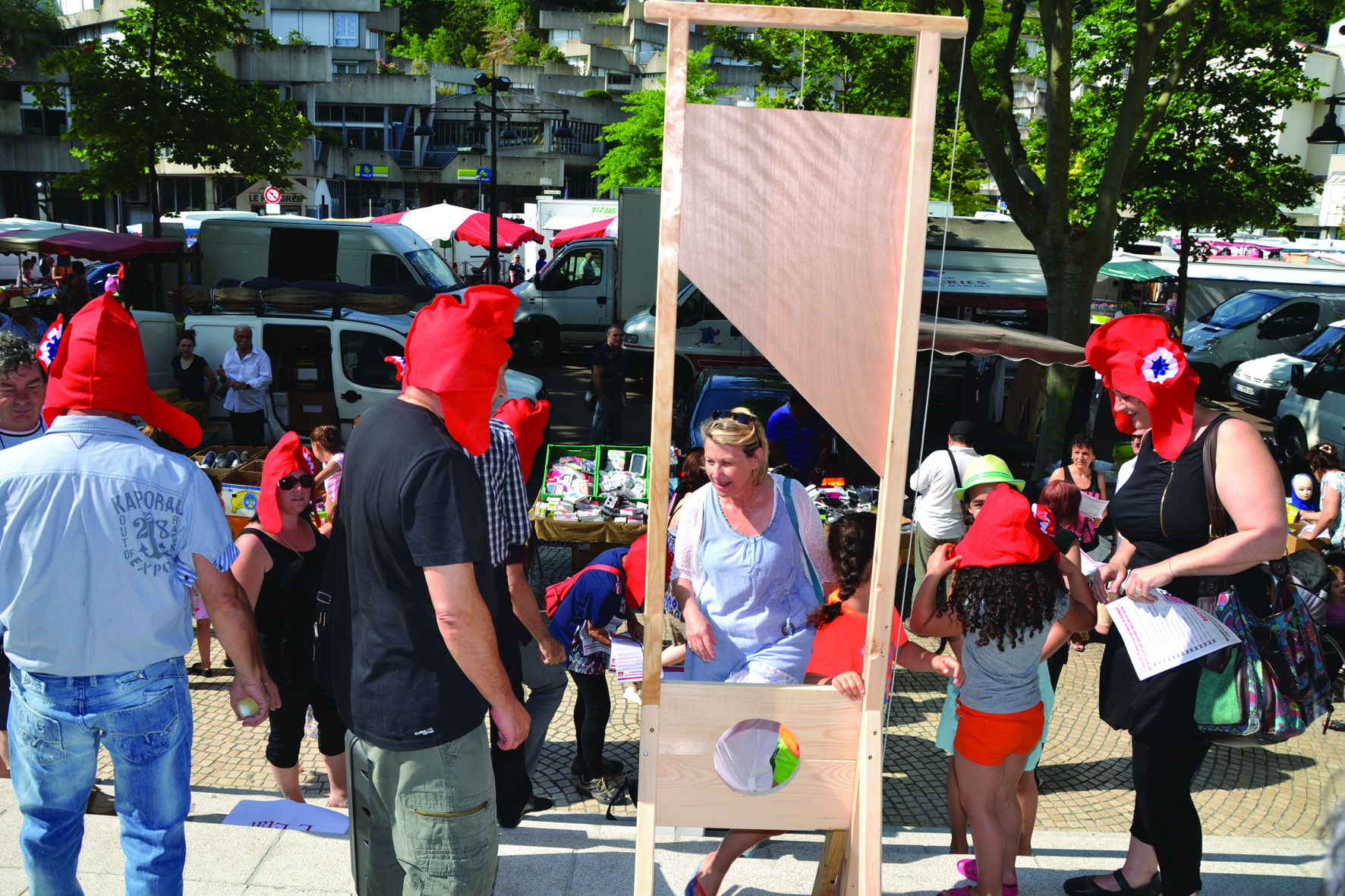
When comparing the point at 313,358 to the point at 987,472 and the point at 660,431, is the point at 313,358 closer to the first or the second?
the point at 987,472

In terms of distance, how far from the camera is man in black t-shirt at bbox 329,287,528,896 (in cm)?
229

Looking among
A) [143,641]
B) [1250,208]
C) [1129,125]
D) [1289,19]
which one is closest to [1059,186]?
[1129,125]

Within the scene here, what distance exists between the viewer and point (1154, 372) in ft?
9.42

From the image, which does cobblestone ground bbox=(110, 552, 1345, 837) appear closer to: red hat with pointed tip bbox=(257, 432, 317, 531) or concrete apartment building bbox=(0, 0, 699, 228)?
red hat with pointed tip bbox=(257, 432, 317, 531)

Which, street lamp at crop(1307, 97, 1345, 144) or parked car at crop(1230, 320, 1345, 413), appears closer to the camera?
parked car at crop(1230, 320, 1345, 413)

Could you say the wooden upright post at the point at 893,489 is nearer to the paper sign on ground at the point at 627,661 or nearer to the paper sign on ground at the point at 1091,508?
the paper sign on ground at the point at 627,661

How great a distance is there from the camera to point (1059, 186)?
9703 millimetres

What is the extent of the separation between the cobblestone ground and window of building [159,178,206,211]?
41.6 m

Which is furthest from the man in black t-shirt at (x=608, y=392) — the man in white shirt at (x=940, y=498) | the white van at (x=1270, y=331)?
the white van at (x=1270, y=331)

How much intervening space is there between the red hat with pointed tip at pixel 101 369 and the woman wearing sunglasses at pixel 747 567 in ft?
5.54

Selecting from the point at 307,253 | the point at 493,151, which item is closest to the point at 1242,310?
the point at 493,151

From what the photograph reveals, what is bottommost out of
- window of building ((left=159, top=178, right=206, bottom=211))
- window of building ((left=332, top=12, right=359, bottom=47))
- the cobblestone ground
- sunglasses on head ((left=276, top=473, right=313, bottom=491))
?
the cobblestone ground

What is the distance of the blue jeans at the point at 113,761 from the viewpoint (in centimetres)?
258

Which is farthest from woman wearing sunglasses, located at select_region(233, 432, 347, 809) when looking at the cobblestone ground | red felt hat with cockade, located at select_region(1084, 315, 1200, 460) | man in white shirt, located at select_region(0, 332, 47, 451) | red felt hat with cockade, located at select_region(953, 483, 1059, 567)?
red felt hat with cockade, located at select_region(1084, 315, 1200, 460)
